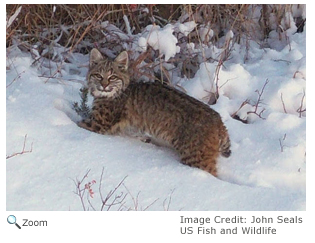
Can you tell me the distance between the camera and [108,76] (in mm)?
5215

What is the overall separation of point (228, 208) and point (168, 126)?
106 cm

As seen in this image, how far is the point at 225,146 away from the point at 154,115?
68 centimetres

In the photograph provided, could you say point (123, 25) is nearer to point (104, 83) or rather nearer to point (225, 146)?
point (104, 83)

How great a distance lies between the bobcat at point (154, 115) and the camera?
4711mm

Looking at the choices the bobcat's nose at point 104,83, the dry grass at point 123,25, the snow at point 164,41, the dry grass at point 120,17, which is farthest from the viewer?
the dry grass at point 120,17

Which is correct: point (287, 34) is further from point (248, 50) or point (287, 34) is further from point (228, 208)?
point (228, 208)

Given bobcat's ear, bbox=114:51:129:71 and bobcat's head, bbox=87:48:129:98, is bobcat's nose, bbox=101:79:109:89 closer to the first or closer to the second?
bobcat's head, bbox=87:48:129:98

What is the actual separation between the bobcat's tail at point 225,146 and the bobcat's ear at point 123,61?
46.7 inches

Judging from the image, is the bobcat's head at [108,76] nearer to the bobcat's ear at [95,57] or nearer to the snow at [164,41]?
the bobcat's ear at [95,57]

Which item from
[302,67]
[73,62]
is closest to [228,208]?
[302,67]
